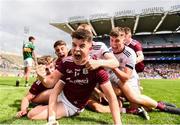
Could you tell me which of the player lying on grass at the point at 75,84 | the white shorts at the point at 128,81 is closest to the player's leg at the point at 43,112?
the player lying on grass at the point at 75,84

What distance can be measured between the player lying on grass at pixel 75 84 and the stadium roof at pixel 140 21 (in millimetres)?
45167

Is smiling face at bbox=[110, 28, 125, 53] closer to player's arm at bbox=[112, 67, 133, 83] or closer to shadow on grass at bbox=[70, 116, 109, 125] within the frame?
player's arm at bbox=[112, 67, 133, 83]

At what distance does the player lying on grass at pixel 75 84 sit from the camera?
369cm

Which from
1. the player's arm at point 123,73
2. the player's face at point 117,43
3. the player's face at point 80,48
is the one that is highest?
the player's face at point 117,43

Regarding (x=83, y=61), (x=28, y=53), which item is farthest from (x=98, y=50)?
(x=28, y=53)

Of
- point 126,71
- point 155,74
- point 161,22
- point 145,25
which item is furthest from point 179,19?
point 126,71

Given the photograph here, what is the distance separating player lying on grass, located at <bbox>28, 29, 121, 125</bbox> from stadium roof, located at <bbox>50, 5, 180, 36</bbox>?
4517 cm

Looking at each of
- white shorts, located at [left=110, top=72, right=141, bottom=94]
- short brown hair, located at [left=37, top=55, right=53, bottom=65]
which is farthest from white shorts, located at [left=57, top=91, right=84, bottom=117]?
white shorts, located at [left=110, top=72, right=141, bottom=94]

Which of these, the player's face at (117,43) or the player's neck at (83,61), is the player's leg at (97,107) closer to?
the player's face at (117,43)

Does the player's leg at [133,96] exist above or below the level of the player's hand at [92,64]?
below

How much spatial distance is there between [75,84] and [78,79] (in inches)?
5.1

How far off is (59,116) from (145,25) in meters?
51.1

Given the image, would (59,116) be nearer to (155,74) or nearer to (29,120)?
(29,120)

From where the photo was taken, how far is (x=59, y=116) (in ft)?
14.3
